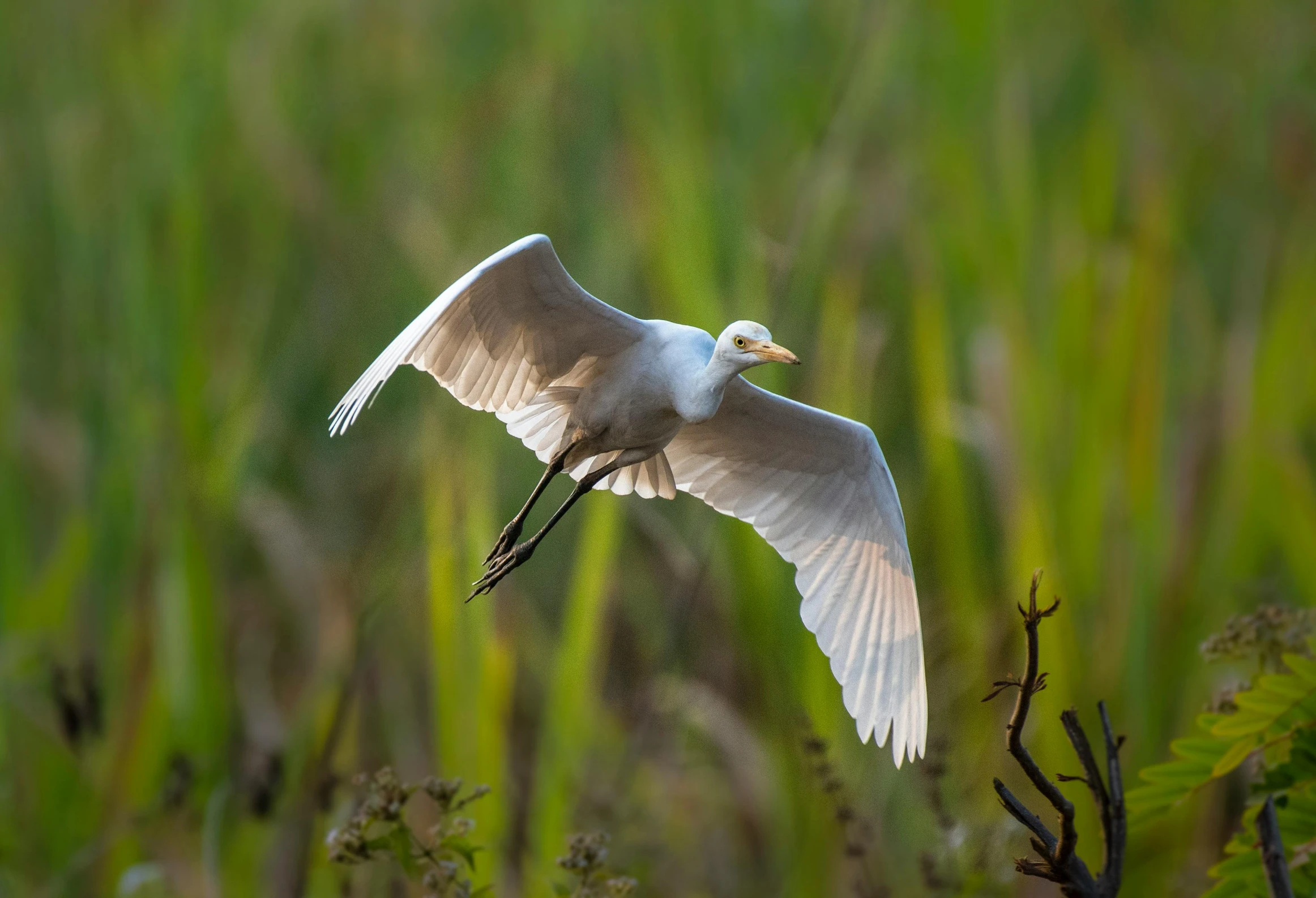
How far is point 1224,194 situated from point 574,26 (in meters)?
1.89

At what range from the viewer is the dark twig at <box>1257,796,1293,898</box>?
1.23 meters

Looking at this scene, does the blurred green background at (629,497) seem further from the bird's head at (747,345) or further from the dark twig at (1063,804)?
the dark twig at (1063,804)

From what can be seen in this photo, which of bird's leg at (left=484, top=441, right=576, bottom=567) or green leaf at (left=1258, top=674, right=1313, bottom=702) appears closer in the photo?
green leaf at (left=1258, top=674, right=1313, bottom=702)

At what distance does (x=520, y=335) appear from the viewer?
1967mm

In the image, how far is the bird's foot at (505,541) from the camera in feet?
6.45

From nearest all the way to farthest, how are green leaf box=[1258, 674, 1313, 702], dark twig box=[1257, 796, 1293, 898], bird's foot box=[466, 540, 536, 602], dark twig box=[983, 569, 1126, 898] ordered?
dark twig box=[983, 569, 1126, 898] → dark twig box=[1257, 796, 1293, 898] → green leaf box=[1258, 674, 1313, 702] → bird's foot box=[466, 540, 536, 602]

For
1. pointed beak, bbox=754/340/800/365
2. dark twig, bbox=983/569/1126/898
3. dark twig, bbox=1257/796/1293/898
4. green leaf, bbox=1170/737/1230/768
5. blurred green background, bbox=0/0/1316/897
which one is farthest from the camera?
blurred green background, bbox=0/0/1316/897

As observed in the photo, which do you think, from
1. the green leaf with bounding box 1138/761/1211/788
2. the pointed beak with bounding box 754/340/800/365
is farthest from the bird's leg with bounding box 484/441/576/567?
the green leaf with bounding box 1138/761/1211/788

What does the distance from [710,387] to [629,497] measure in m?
1.39

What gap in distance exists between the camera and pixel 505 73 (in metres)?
4.22

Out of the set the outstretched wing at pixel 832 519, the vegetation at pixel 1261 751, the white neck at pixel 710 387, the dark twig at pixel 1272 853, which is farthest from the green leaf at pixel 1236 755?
the white neck at pixel 710 387

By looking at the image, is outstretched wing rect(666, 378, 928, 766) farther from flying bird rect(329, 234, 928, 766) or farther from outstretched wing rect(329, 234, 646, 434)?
outstretched wing rect(329, 234, 646, 434)

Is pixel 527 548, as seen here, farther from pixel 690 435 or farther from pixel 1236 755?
pixel 1236 755

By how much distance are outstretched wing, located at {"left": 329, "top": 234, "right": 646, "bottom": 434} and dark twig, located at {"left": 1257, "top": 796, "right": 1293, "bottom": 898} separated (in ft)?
3.25
